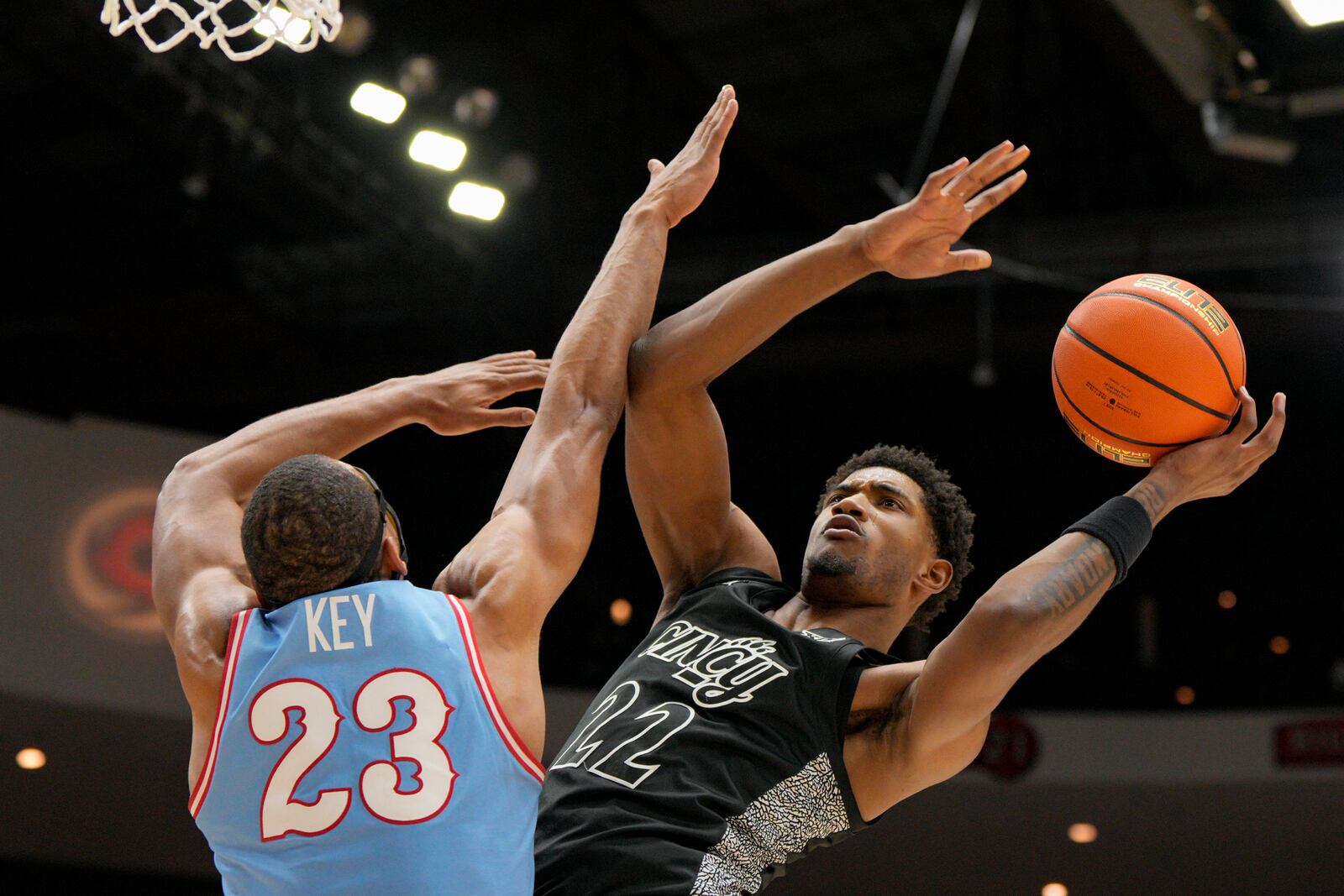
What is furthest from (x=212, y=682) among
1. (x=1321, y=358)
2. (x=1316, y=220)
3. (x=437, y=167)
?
(x=1321, y=358)

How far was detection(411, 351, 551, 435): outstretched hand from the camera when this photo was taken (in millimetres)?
2994

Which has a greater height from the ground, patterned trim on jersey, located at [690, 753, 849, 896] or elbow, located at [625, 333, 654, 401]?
elbow, located at [625, 333, 654, 401]

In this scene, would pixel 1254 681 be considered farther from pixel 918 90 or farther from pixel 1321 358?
pixel 918 90

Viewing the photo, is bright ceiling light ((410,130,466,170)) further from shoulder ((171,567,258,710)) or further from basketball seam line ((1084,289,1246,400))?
shoulder ((171,567,258,710))

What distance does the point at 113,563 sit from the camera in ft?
31.7

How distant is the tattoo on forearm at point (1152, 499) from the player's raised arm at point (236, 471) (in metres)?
1.28

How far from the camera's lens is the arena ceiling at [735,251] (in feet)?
31.1

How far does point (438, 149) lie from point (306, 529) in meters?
7.09

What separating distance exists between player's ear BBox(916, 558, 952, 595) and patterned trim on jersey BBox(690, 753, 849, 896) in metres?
0.71

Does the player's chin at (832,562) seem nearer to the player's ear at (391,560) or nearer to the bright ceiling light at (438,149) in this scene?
the player's ear at (391,560)

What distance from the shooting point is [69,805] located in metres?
11.0

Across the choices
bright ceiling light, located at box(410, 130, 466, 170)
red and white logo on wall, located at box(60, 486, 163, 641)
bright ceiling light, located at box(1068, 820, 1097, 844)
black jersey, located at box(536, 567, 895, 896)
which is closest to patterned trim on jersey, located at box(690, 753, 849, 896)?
black jersey, located at box(536, 567, 895, 896)

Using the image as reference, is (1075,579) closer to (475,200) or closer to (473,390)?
(473,390)

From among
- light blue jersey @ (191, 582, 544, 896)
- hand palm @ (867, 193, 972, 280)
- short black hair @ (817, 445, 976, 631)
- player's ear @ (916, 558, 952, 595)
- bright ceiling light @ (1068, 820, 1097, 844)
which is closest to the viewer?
light blue jersey @ (191, 582, 544, 896)
